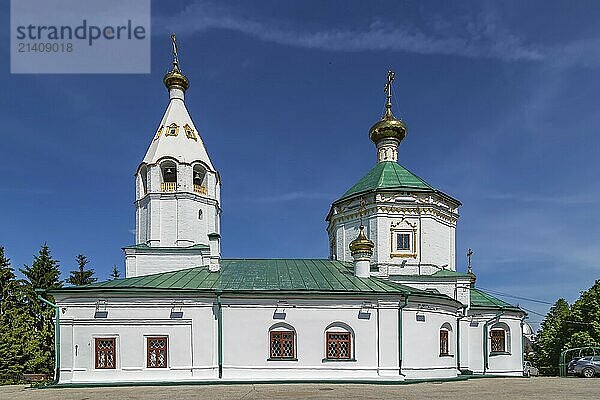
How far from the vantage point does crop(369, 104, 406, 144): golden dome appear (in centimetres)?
2887

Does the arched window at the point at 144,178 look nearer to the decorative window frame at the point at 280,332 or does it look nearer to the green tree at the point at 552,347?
the decorative window frame at the point at 280,332

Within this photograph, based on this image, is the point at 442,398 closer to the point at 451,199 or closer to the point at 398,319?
the point at 398,319

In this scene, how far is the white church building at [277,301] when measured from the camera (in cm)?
1981

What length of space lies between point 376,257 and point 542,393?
419 inches

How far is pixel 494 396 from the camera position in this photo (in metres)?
14.5

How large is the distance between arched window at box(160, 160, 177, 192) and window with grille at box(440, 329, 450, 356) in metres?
13.5

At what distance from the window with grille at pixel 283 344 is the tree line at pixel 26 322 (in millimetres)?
11903

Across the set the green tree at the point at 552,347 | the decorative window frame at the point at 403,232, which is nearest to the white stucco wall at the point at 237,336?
the decorative window frame at the point at 403,232

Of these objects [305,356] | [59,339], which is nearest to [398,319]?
[305,356]

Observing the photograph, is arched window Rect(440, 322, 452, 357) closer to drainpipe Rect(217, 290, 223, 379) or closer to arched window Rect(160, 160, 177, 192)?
drainpipe Rect(217, 290, 223, 379)

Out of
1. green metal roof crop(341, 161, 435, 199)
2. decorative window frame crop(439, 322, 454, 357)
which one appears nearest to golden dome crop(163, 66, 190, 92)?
green metal roof crop(341, 161, 435, 199)

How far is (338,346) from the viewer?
20.4 m

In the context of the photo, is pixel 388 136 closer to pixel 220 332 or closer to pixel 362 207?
pixel 362 207

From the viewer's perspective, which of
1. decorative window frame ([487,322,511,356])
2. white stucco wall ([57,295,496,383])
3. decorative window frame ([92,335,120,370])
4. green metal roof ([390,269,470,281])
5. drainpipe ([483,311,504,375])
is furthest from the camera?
decorative window frame ([487,322,511,356])
